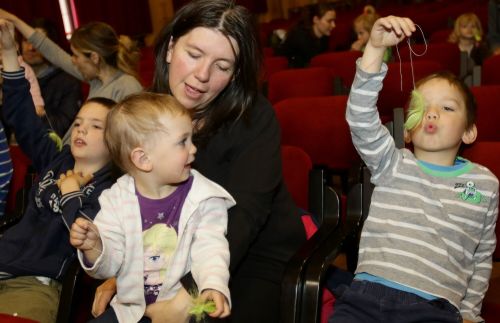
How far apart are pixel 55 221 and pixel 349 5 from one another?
12.3 meters

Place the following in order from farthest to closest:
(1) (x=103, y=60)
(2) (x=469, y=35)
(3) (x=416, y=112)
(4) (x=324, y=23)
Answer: (4) (x=324, y=23), (2) (x=469, y=35), (1) (x=103, y=60), (3) (x=416, y=112)

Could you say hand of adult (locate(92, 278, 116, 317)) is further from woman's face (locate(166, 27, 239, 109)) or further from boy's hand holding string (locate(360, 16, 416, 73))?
boy's hand holding string (locate(360, 16, 416, 73))

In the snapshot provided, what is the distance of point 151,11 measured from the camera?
1134cm

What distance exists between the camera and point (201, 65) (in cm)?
177

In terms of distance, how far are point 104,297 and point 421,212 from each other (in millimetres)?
897

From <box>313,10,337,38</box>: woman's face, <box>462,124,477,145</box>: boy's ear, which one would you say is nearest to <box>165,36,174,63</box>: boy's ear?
<box>462,124,477,145</box>: boy's ear

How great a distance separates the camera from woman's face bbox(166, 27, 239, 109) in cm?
177

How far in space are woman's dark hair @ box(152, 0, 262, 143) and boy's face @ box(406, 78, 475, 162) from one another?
0.49 m

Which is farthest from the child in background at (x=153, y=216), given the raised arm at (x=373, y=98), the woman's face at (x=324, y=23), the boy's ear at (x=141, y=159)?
the woman's face at (x=324, y=23)

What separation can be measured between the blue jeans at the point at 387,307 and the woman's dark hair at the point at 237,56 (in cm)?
58

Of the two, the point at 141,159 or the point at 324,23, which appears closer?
the point at 141,159

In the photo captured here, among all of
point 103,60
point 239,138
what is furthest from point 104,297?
point 103,60

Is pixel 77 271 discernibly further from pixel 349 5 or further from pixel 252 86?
pixel 349 5

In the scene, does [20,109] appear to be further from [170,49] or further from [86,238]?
[86,238]
